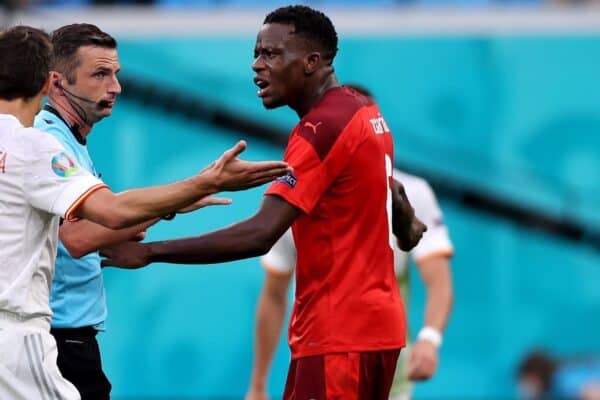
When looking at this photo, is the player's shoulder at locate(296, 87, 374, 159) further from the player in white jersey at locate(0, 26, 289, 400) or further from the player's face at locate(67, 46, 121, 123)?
the player's face at locate(67, 46, 121, 123)

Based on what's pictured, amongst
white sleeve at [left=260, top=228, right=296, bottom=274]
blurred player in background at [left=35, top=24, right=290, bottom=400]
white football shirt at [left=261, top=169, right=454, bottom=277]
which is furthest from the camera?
white football shirt at [left=261, top=169, right=454, bottom=277]

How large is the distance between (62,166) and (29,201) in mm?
172

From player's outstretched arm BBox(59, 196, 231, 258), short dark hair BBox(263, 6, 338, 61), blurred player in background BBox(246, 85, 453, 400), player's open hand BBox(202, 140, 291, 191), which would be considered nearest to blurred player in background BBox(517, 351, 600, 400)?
blurred player in background BBox(246, 85, 453, 400)

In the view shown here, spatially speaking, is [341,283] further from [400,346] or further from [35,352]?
[35,352]

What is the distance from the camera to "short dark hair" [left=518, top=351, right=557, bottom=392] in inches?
468

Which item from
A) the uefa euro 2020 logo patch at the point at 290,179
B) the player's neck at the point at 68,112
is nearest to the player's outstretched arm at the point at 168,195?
the uefa euro 2020 logo patch at the point at 290,179

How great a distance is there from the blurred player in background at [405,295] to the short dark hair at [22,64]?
2.43m

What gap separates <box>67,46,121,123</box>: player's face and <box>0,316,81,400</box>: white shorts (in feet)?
3.99

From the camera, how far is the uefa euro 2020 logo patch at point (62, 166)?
213 inches

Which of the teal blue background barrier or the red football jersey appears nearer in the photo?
the red football jersey

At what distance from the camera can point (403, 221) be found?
641cm

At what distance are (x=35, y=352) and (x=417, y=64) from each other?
761cm

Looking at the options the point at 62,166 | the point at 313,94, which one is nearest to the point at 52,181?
the point at 62,166

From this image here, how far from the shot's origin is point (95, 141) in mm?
12562
